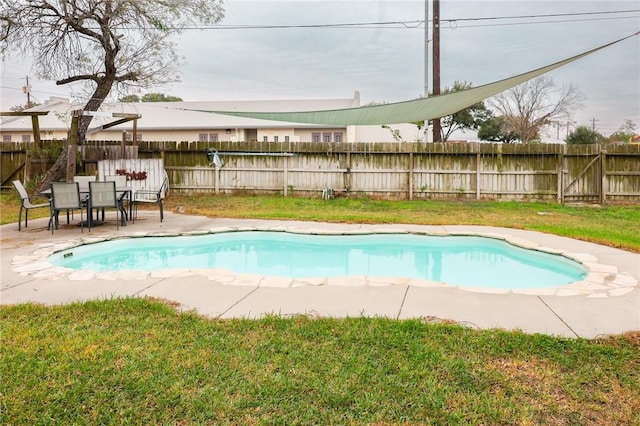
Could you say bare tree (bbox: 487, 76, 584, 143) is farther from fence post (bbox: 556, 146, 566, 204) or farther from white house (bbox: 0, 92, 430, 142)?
fence post (bbox: 556, 146, 566, 204)

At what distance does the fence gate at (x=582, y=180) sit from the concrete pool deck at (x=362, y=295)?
21.6 ft

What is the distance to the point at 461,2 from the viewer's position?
12.8 m

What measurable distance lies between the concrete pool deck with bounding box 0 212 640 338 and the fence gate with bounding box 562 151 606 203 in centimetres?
660

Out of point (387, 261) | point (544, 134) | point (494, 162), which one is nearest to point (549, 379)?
point (387, 261)

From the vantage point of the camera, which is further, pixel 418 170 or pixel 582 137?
pixel 582 137

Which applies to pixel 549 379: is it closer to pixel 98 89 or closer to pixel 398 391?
pixel 398 391

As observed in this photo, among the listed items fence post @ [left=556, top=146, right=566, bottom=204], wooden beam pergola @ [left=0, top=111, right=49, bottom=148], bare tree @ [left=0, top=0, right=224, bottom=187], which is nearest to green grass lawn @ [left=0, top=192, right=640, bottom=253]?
fence post @ [left=556, top=146, right=566, bottom=204]

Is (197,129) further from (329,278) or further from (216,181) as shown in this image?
(329,278)

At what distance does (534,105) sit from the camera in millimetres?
27469

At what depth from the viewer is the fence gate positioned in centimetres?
1095

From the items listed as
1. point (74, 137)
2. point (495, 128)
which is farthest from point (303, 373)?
point (495, 128)

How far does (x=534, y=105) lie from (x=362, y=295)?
2849 cm

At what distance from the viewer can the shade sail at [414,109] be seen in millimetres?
5936

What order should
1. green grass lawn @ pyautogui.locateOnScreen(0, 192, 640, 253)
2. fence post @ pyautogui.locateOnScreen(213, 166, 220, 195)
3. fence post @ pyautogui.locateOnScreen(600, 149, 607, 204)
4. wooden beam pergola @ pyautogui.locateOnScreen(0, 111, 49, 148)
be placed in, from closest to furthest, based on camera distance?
green grass lawn @ pyautogui.locateOnScreen(0, 192, 640, 253), wooden beam pergola @ pyautogui.locateOnScreen(0, 111, 49, 148), fence post @ pyautogui.locateOnScreen(600, 149, 607, 204), fence post @ pyautogui.locateOnScreen(213, 166, 220, 195)
